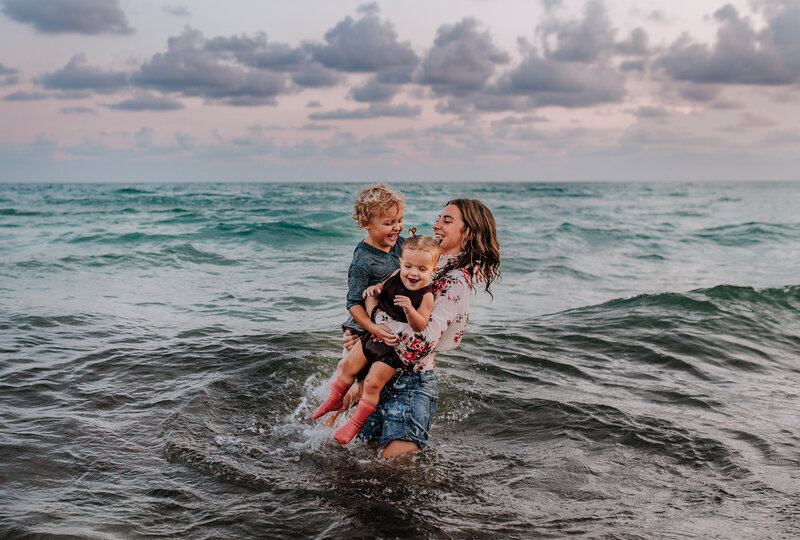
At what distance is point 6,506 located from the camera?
384 cm

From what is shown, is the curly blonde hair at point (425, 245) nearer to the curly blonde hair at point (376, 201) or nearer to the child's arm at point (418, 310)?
the child's arm at point (418, 310)

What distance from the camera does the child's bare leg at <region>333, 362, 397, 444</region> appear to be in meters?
4.16

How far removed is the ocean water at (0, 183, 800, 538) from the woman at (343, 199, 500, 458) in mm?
350

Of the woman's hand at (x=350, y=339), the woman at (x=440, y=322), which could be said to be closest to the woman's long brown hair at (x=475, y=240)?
the woman at (x=440, y=322)

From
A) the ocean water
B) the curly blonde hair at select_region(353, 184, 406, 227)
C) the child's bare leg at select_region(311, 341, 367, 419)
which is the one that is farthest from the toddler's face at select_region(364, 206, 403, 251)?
the ocean water

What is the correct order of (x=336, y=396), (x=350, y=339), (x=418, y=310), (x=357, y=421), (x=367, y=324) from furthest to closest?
(x=350, y=339)
(x=336, y=396)
(x=357, y=421)
(x=367, y=324)
(x=418, y=310)

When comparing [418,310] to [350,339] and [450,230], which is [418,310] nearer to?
[450,230]

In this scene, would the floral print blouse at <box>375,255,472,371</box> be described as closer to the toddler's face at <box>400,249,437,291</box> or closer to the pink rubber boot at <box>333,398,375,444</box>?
the toddler's face at <box>400,249,437,291</box>

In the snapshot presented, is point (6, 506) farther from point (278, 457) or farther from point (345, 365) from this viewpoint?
point (345, 365)

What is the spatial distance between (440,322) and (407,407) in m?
0.75

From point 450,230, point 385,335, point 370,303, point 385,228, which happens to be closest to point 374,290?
point 370,303

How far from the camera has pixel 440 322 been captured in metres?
3.96

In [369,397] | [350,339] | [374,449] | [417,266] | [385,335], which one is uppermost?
[417,266]

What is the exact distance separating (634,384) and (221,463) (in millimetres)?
4554
